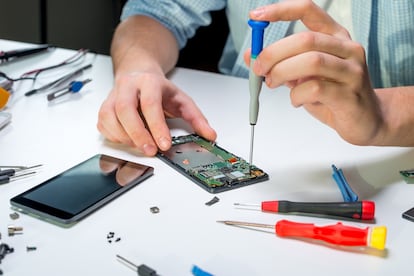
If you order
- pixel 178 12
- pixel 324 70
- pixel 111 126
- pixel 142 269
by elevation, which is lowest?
pixel 142 269

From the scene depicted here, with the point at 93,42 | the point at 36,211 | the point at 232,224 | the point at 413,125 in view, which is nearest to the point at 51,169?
the point at 36,211

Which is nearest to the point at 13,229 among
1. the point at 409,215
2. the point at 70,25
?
the point at 409,215

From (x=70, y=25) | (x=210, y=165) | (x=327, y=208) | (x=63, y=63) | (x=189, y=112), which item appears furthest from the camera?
(x=70, y=25)

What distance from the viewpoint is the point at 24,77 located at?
3.72 feet

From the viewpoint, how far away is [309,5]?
2.27 feet

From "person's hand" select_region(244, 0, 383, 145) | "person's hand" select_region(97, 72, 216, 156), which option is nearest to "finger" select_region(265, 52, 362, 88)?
"person's hand" select_region(244, 0, 383, 145)

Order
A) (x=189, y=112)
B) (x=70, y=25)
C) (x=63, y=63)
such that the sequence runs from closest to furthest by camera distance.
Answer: (x=189, y=112) < (x=63, y=63) < (x=70, y=25)

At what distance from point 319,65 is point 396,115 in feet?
0.69

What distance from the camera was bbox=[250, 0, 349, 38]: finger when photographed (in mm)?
663

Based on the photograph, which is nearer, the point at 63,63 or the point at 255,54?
the point at 255,54

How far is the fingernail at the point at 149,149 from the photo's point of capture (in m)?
0.82

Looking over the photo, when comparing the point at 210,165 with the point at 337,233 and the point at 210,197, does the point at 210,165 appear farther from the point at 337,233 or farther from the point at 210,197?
the point at 337,233

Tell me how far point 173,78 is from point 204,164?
40 centimetres

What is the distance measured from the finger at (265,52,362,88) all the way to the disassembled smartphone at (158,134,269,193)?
0.14m
